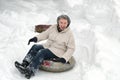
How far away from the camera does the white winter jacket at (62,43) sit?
6.63m

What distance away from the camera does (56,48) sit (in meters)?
6.72

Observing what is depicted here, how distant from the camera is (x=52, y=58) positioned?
6.68 m

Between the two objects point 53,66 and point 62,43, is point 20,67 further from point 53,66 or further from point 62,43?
point 62,43

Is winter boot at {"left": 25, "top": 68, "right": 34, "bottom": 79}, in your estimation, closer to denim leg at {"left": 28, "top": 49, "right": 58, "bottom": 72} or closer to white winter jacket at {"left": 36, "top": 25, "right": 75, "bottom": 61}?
denim leg at {"left": 28, "top": 49, "right": 58, "bottom": 72}

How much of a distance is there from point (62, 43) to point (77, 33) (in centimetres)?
179

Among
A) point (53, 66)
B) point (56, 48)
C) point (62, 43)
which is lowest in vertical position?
point (53, 66)

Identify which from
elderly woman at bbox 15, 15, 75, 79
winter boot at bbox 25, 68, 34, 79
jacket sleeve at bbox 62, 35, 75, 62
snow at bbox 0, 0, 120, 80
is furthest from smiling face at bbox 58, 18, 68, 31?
winter boot at bbox 25, 68, 34, 79

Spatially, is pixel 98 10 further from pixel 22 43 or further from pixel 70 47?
pixel 70 47

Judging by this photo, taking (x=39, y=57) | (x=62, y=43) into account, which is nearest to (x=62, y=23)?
(x=62, y=43)

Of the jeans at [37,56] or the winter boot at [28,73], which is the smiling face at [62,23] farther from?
the winter boot at [28,73]

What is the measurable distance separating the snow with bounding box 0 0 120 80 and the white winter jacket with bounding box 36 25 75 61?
1.14ft

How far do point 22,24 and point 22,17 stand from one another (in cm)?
60

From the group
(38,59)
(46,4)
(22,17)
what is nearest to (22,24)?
(22,17)

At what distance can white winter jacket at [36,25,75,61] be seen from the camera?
261 inches
